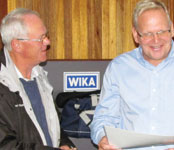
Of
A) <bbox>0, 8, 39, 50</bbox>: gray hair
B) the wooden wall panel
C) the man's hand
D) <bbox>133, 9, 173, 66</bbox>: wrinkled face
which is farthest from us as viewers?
the wooden wall panel

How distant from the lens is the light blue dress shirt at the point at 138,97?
6.09 ft

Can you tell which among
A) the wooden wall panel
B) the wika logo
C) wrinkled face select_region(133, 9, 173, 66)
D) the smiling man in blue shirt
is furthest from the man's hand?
the wooden wall panel

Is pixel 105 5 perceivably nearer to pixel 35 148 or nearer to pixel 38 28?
pixel 38 28

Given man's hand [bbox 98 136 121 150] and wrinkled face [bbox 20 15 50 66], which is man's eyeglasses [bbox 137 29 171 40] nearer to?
man's hand [bbox 98 136 121 150]

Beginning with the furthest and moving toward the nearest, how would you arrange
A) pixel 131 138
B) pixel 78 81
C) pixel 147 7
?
→ pixel 78 81
pixel 147 7
pixel 131 138

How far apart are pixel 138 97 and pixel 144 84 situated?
8cm

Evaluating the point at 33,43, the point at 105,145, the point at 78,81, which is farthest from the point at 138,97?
the point at 78,81

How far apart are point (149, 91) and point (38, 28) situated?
2.75 ft

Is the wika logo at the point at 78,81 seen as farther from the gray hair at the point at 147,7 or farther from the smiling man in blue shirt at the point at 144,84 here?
the gray hair at the point at 147,7

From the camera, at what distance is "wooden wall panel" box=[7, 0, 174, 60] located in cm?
271

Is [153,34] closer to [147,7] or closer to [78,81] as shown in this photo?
[147,7]

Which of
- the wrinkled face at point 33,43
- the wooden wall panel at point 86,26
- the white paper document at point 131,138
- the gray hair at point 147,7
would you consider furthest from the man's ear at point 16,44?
the white paper document at point 131,138

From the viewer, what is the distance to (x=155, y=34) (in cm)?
183

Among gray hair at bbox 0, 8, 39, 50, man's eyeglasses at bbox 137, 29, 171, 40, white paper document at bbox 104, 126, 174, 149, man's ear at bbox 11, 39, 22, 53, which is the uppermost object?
gray hair at bbox 0, 8, 39, 50
